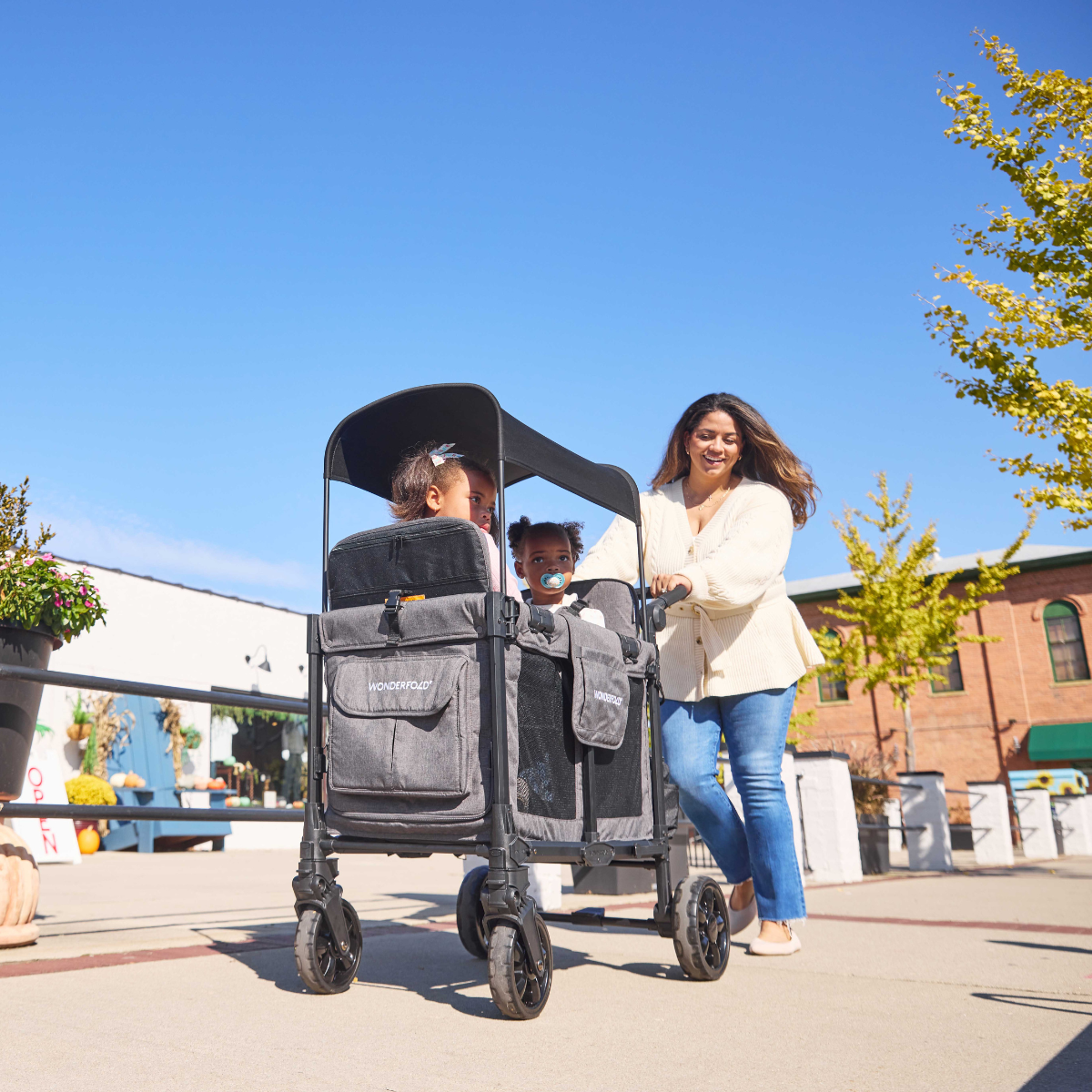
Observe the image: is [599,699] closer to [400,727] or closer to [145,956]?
[400,727]

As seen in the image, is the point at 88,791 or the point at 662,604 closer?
the point at 662,604

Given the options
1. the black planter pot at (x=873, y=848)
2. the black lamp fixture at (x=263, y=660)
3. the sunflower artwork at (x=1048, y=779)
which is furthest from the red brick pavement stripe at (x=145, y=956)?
the sunflower artwork at (x=1048, y=779)

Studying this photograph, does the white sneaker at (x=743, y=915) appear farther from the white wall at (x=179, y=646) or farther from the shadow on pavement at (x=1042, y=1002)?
the white wall at (x=179, y=646)

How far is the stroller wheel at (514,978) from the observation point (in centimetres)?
208

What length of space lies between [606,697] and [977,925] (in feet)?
10.2

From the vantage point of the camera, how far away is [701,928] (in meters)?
2.81

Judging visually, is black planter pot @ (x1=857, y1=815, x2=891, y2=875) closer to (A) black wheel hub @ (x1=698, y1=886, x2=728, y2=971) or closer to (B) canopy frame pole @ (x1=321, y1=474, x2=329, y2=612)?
(A) black wheel hub @ (x1=698, y1=886, x2=728, y2=971)

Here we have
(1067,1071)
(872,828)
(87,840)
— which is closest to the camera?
(1067,1071)

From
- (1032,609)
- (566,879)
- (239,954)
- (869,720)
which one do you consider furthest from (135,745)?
(1032,609)

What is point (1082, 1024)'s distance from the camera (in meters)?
2.17

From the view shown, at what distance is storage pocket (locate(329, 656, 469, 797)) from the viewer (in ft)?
7.40

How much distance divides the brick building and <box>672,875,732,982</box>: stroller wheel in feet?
85.4

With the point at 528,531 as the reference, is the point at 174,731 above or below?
below

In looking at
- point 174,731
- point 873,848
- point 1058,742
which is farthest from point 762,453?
point 1058,742
